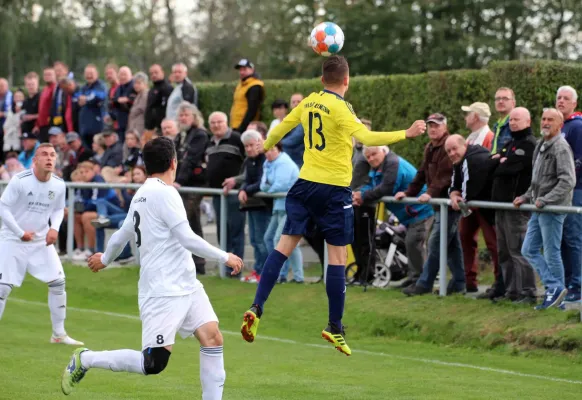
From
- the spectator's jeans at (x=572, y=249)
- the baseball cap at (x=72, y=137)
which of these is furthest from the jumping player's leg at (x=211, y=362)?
the baseball cap at (x=72, y=137)

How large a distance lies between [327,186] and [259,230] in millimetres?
6252

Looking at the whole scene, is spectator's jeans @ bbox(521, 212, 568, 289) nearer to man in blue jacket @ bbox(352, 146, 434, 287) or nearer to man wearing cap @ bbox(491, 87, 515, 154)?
man wearing cap @ bbox(491, 87, 515, 154)

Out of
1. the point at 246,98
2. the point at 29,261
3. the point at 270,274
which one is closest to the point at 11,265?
the point at 29,261

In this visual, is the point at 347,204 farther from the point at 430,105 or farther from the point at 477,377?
the point at 430,105

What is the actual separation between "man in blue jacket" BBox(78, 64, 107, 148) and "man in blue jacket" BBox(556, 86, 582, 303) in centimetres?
1112

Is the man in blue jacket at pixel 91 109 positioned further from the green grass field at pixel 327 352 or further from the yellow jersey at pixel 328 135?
the yellow jersey at pixel 328 135

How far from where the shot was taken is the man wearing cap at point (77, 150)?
20.4 meters

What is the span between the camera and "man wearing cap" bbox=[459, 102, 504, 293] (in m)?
13.8

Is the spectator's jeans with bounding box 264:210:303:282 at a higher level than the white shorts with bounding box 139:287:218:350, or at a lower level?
lower

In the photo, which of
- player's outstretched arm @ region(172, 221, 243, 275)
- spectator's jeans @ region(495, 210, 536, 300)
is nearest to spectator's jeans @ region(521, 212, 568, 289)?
spectator's jeans @ region(495, 210, 536, 300)

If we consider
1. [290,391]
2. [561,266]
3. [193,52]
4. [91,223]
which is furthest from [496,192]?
[193,52]

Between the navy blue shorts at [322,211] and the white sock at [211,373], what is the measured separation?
194 centimetres

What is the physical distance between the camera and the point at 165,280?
828cm

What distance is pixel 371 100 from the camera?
19.0 meters
